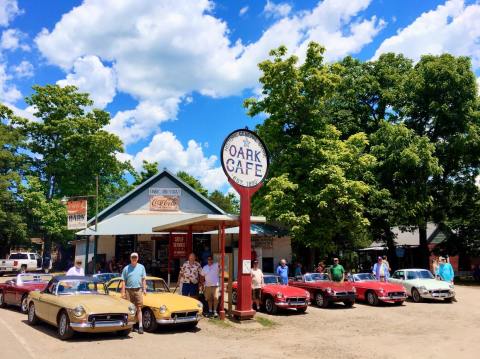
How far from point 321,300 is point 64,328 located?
1002cm

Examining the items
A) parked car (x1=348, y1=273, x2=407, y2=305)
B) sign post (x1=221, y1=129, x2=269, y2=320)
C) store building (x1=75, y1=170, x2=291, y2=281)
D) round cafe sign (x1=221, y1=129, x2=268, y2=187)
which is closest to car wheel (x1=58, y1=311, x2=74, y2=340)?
sign post (x1=221, y1=129, x2=269, y2=320)

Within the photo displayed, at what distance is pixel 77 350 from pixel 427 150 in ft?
83.2

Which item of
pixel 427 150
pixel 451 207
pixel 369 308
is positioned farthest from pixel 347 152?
pixel 451 207

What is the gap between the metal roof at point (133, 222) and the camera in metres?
23.1

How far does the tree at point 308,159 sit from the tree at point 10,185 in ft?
79.3

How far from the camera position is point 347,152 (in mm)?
24703

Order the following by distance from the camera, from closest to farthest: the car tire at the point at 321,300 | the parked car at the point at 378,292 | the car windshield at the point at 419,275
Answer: the car tire at the point at 321,300
the parked car at the point at 378,292
the car windshield at the point at 419,275

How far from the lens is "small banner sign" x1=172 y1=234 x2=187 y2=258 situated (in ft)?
56.5

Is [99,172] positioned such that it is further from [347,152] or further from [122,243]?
[347,152]

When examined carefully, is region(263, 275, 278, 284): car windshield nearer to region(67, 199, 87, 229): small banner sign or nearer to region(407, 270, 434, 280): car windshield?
region(407, 270, 434, 280): car windshield

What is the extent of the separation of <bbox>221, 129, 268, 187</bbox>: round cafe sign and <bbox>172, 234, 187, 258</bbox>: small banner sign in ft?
14.0

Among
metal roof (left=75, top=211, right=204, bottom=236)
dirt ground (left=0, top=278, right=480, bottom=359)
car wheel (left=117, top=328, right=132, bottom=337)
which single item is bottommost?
dirt ground (left=0, top=278, right=480, bottom=359)

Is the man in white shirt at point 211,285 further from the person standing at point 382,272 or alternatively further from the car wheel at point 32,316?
the person standing at point 382,272

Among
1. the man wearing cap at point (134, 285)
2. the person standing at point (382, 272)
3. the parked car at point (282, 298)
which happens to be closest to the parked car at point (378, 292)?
the person standing at point (382, 272)
